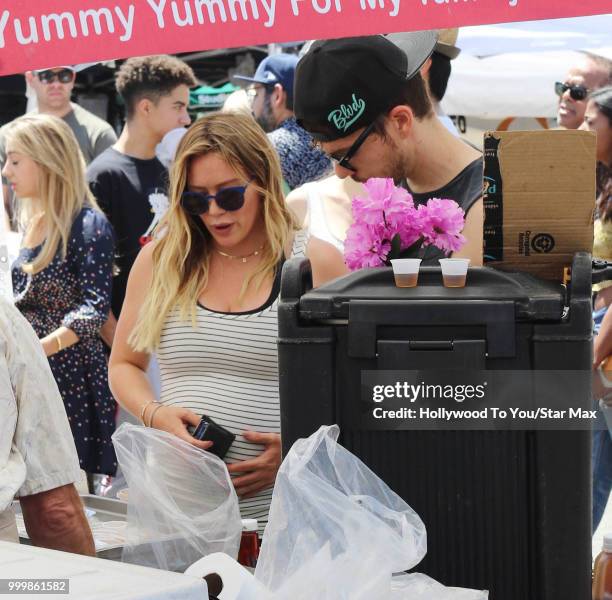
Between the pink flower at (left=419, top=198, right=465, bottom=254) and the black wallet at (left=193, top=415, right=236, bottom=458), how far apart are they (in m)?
0.66

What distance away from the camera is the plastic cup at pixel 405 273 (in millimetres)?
1578

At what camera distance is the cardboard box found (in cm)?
166

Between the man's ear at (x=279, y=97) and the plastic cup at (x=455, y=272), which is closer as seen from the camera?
the plastic cup at (x=455, y=272)

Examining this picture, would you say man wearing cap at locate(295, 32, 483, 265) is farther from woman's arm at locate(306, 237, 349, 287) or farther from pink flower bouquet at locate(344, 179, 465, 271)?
pink flower bouquet at locate(344, 179, 465, 271)

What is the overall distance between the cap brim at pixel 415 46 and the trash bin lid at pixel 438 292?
855 millimetres

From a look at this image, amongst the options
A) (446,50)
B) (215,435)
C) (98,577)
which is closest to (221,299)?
(215,435)

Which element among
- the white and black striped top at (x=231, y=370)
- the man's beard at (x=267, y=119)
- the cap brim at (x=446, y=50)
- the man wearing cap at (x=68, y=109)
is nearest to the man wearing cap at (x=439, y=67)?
the cap brim at (x=446, y=50)

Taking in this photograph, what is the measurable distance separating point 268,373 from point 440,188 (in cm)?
56

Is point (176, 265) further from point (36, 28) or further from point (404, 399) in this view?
point (404, 399)

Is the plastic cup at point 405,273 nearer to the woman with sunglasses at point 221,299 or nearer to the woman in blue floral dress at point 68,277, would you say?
the woman with sunglasses at point 221,299

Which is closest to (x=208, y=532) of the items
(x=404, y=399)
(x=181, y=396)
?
(x=404, y=399)

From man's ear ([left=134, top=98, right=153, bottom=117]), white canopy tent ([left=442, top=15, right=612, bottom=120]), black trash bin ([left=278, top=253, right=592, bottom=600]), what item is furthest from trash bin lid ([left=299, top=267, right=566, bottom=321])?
white canopy tent ([left=442, top=15, right=612, bottom=120])

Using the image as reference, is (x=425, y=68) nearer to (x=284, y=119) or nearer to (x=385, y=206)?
(x=385, y=206)

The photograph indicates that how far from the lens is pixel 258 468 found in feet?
7.59
